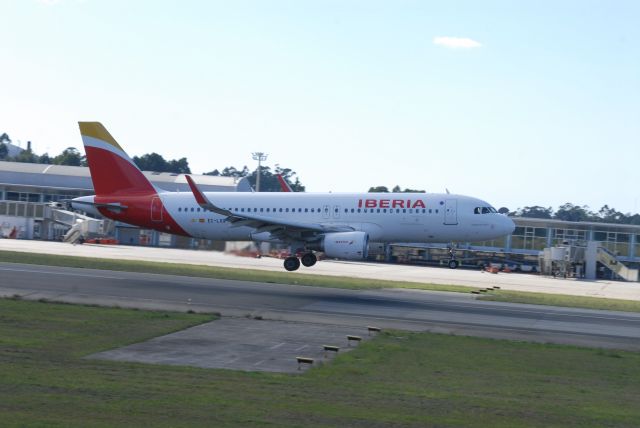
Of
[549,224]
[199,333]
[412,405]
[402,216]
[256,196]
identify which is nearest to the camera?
[412,405]

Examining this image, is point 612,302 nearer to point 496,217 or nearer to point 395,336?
point 496,217

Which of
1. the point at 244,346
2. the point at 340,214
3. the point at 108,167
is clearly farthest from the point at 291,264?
the point at 244,346

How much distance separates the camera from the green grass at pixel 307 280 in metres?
36.5

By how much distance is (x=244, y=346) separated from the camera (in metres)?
20.3

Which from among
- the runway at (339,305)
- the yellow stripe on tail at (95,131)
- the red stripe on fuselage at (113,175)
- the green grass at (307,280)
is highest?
the yellow stripe on tail at (95,131)

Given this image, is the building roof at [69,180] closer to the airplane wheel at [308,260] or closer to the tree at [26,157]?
the airplane wheel at [308,260]

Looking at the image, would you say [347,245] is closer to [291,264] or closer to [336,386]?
[291,264]

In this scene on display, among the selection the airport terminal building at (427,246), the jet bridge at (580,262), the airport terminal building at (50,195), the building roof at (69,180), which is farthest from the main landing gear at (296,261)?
the building roof at (69,180)

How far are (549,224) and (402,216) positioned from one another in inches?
1482

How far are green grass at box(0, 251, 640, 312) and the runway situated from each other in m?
2.12

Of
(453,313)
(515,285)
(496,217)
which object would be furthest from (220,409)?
(515,285)

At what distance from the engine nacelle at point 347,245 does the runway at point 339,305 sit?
423cm

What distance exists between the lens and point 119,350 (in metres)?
19.0

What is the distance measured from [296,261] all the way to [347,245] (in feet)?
17.7
